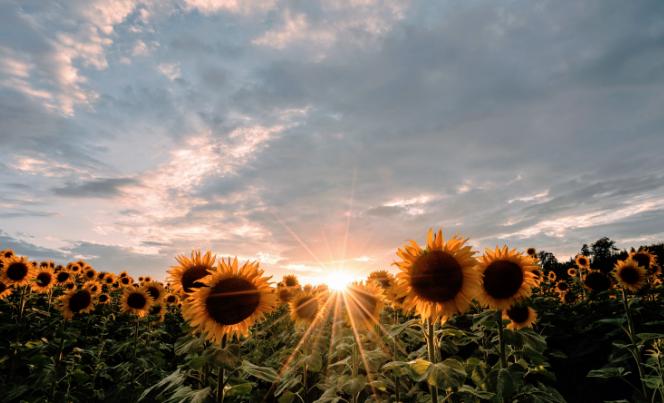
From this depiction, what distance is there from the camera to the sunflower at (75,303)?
31.1 ft

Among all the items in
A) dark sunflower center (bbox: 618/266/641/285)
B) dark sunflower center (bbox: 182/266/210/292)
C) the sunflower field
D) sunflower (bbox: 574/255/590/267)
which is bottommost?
the sunflower field

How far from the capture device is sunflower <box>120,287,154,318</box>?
10.2 m

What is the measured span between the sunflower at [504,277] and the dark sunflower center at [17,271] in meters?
13.0

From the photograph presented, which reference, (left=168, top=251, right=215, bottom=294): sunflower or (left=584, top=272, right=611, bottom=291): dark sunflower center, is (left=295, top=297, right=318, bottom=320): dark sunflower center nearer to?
(left=168, top=251, right=215, bottom=294): sunflower

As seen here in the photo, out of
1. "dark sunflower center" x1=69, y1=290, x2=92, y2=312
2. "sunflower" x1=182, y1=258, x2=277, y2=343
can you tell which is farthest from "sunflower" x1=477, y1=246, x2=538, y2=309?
"dark sunflower center" x1=69, y1=290, x2=92, y2=312

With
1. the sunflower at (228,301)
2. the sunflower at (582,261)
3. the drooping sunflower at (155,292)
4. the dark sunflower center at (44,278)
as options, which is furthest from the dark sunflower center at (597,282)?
the dark sunflower center at (44,278)

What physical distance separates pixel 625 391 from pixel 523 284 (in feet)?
25.5

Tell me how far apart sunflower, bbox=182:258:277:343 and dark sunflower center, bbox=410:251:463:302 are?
1.76 m

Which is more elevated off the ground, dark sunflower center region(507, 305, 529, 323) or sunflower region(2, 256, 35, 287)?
sunflower region(2, 256, 35, 287)

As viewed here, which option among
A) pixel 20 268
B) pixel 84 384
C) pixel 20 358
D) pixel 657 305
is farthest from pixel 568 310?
pixel 20 268

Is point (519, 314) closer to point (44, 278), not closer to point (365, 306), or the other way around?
point (365, 306)

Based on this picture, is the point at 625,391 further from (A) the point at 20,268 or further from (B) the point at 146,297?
(A) the point at 20,268

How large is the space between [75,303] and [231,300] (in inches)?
311

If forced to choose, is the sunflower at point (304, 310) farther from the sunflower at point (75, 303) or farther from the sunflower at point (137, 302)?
the sunflower at point (75, 303)
